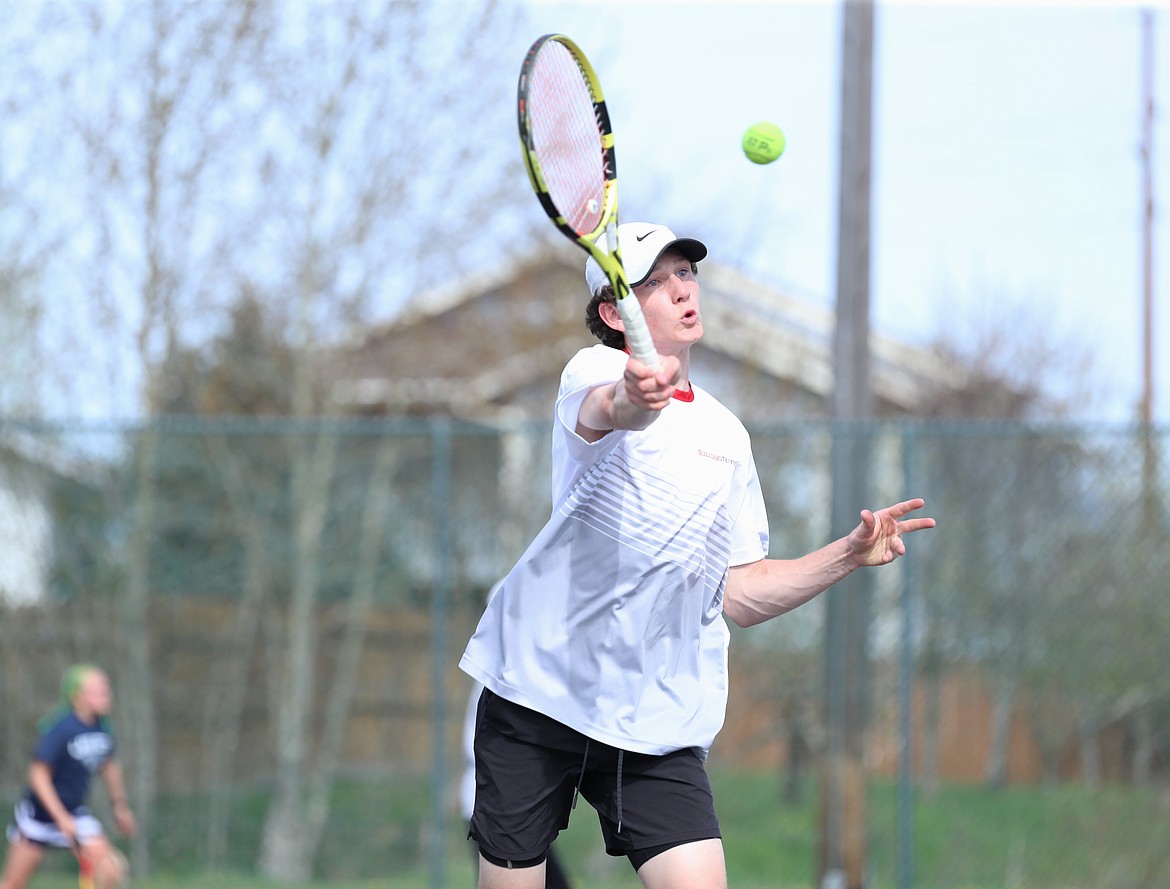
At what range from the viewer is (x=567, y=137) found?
A: 348 cm

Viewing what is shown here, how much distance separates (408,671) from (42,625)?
236 cm

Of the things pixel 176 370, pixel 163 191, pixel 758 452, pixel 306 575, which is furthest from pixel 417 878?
pixel 163 191

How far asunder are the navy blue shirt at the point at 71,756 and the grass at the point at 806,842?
2.83ft

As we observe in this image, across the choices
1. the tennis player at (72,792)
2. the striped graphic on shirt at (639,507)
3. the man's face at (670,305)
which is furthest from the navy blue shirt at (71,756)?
the man's face at (670,305)

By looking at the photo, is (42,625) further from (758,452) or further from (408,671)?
(758,452)

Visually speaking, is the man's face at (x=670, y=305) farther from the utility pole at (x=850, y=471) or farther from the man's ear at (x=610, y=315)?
the utility pole at (x=850, y=471)

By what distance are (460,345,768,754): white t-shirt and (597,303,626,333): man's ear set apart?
8cm

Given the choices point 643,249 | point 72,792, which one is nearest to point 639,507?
point 643,249

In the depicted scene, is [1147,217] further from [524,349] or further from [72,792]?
[72,792]

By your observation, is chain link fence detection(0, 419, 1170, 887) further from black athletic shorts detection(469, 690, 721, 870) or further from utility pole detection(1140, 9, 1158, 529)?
utility pole detection(1140, 9, 1158, 529)

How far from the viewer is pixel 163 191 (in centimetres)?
1152

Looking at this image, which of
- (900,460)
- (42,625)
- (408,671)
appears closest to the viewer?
(900,460)

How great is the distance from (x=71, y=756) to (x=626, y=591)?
5.61 metres

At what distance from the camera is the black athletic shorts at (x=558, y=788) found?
3.61 m
